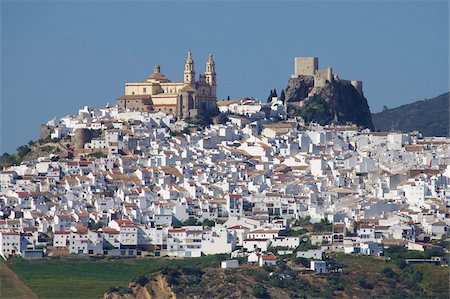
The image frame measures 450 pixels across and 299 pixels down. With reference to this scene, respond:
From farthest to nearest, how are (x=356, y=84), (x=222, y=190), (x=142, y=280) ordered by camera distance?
1. (x=356, y=84)
2. (x=222, y=190)
3. (x=142, y=280)

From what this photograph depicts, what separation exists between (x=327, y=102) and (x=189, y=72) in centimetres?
648

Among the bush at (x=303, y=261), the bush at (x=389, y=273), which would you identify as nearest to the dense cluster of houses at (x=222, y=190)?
the bush at (x=303, y=261)

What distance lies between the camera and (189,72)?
7719 cm

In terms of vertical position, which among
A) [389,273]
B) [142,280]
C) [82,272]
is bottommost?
[142,280]

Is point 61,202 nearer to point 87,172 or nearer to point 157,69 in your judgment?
point 87,172

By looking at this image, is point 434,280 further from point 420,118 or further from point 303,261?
point 420,118

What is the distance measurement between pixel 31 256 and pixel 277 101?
24496mm

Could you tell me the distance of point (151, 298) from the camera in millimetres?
53844

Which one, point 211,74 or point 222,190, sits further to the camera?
point 211,74

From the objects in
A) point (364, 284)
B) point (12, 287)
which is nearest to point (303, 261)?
point (364, 284)

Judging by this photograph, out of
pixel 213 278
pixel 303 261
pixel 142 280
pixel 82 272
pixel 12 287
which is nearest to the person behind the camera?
pixel 213 278

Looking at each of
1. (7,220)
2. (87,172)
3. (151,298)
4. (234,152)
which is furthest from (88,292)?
(234,152)

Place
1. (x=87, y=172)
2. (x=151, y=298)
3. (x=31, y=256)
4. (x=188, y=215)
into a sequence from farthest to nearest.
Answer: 1. (x=87, y=172)
2. (x=188, y=215)
3. (x=31, y=256)
4. (x=151, y=298)

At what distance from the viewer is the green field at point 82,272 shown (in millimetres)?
55000
